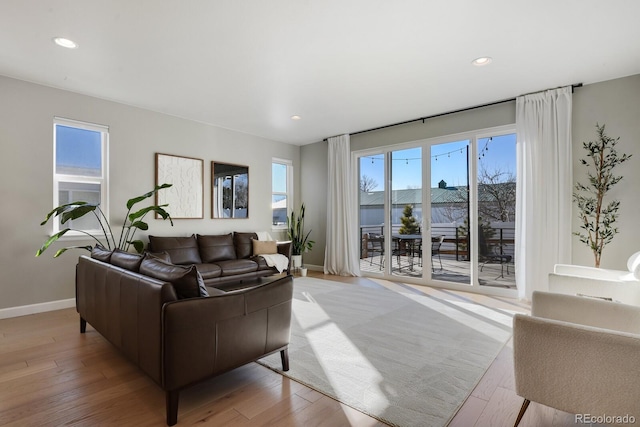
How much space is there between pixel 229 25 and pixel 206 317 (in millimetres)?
2303

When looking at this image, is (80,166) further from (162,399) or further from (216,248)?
(162,399)

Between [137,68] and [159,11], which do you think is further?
[137,68]

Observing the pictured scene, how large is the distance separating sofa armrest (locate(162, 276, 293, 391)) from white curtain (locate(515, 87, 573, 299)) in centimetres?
345

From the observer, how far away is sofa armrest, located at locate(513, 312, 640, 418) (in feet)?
4.30

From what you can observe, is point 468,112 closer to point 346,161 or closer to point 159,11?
point 346,161

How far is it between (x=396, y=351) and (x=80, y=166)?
175 inches

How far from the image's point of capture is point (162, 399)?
77.9 inches

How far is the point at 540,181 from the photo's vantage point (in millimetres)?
4074

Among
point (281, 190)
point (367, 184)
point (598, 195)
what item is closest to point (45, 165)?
point (281, 190)

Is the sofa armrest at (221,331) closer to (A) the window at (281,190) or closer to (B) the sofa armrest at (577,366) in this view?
(B) the sofa armrest at (577,366)

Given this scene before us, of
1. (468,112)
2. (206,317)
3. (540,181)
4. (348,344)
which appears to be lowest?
(348,344)

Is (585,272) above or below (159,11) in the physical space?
below

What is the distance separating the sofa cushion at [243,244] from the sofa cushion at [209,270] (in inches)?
31.9


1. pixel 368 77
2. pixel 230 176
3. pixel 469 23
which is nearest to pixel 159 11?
pixel 368 77
